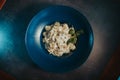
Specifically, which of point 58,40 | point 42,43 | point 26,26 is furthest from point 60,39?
point 26,26

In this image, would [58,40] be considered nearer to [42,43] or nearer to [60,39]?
[60,39]

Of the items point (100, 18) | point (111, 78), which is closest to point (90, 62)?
point (111, 78)

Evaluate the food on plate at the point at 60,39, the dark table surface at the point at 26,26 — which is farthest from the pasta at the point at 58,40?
the dark table surface at the point at 26,26

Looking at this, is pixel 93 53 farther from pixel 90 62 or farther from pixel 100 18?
pixel 100 18

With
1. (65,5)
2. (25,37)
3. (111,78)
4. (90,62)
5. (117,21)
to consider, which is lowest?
(111,78)

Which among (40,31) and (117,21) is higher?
(40,31)

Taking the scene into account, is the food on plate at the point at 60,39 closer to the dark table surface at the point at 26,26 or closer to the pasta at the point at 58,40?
the pasta at the point at 58,40
